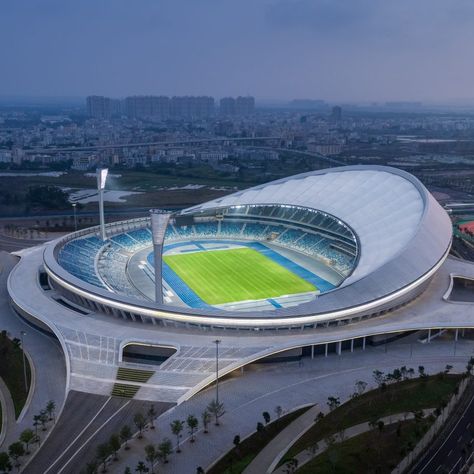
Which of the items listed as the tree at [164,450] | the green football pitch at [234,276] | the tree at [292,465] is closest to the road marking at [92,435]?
the tree at [164,450]

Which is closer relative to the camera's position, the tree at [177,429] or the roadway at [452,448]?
the roadway at [452,448]

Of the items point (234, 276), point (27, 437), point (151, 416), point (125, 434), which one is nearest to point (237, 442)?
point (151, 416)

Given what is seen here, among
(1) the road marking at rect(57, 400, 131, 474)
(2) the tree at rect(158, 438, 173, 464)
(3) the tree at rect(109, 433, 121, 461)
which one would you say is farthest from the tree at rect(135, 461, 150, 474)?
(1) the road marking at rect(57, 400, 131, 474)

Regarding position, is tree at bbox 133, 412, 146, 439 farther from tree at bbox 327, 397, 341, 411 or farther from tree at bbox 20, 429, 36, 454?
tree at bbox 327, 397, 341, 411

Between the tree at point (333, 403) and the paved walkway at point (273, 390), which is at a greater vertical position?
the tree at point (333, 403)

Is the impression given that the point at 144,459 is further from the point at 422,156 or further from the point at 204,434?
the point at 422,156

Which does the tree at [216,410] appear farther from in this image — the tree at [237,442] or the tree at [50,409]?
the tree at [50,409]

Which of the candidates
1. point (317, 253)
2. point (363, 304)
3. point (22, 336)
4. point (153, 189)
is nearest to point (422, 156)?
point (153, 189)
